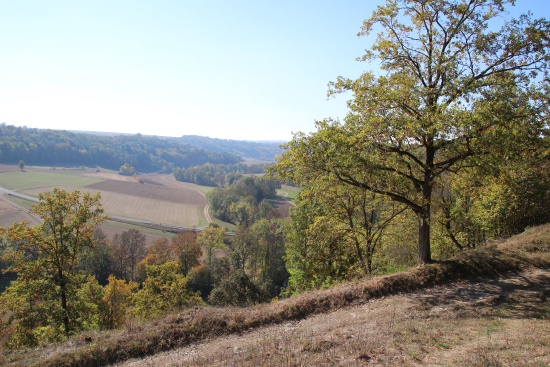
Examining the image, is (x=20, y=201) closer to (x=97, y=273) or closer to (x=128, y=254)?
(x=97, y=273)

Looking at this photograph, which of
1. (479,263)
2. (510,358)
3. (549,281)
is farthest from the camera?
(479,263)

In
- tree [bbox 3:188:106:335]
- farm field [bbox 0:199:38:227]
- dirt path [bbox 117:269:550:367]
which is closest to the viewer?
dirt path [bbox 117:269:550:367]

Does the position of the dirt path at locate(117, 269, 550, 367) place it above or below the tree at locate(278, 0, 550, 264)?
below

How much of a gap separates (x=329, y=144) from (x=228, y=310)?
6415 mm

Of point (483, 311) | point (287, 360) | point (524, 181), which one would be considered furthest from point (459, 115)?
point (524, 181)

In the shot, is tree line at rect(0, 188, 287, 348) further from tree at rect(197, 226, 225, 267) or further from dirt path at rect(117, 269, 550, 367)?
dirt path at rect(117, 269, 550, 367)

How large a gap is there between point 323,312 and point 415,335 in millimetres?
3374

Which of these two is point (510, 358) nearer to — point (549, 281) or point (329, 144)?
point (549, 281)

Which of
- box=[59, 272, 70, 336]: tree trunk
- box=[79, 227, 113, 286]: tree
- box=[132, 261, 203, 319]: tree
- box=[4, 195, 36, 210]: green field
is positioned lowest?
box=[79, 227, 113, 286]: tree

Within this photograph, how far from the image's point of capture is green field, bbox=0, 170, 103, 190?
11268 cm

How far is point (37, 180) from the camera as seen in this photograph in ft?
404

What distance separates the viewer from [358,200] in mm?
19266

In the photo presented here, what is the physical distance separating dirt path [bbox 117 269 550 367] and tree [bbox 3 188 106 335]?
1208cm

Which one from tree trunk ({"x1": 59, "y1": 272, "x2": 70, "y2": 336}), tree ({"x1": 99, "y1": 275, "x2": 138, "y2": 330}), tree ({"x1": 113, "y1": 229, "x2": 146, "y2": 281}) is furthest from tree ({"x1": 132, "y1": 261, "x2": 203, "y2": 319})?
tree ({"x1": 113, "y1": 229, "x2": 146, "y2": 281})
